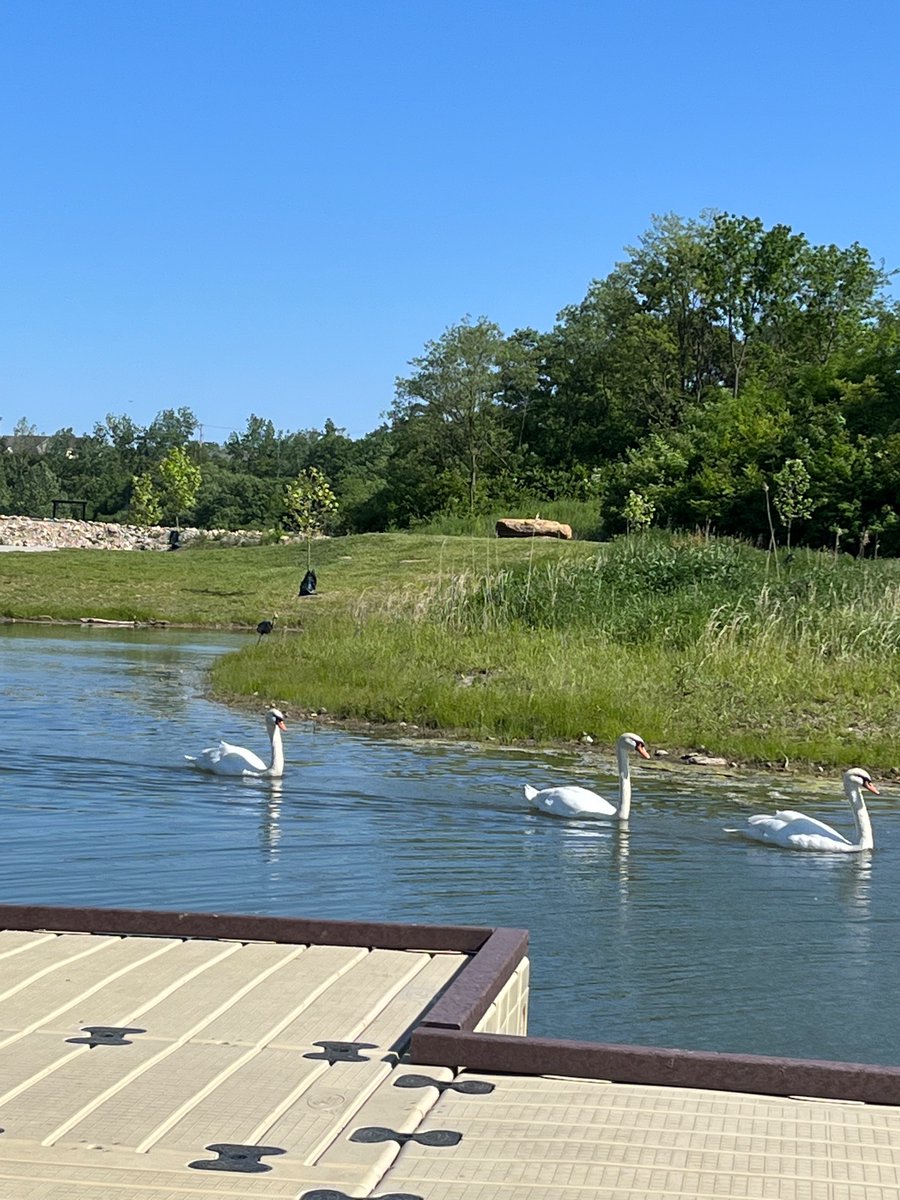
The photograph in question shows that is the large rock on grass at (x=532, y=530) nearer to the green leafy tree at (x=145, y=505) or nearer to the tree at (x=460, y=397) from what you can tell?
the tree at (x=460, y=397)

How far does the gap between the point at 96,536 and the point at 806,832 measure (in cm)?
6206

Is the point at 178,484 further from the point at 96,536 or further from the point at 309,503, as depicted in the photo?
the point at 309,503

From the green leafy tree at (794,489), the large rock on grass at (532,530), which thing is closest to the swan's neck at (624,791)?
the green leafy tree at (794,489)

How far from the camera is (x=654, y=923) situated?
8.84 metres

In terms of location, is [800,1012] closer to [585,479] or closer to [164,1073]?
[164,1073]

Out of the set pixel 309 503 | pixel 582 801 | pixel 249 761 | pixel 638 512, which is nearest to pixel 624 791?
pixel 582 801

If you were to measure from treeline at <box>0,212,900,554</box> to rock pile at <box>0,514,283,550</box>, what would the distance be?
7251 millimetres

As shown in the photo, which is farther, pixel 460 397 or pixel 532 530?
pixel 460 397

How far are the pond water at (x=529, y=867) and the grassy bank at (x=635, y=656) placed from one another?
1206 mm

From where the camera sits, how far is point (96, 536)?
70.2 metres

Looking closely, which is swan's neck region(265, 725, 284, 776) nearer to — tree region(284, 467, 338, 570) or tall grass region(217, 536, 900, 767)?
tall grass region(217, 536, 900, 767)

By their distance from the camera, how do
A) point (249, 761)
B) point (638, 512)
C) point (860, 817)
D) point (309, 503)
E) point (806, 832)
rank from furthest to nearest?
point (309, 503) < point (638, 512) < point (249, 761) < point (860, 817) < point (806, 832)

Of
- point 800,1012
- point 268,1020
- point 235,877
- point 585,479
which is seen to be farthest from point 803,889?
point 585,479

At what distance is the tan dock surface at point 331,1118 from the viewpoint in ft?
12.1
